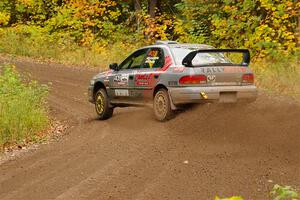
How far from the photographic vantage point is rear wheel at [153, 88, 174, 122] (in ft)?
35.1

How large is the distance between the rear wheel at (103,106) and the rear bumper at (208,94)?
2.59 metres

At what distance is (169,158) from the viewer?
328 inches

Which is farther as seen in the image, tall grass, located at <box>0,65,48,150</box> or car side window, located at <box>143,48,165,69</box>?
car side window, located at <box>143,48,165,69</box>

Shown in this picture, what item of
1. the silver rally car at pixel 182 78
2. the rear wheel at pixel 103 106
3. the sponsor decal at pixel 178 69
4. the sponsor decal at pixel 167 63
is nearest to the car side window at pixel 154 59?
the silver rally car at pixel 182 78

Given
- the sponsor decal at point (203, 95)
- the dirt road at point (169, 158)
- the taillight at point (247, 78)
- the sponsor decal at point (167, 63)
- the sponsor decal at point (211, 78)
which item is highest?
the sponsor decal at point (167, 63)

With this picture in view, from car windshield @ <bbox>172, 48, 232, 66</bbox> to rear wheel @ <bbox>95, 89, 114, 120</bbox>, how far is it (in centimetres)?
235

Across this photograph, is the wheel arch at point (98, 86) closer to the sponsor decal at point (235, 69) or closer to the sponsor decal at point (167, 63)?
the sponsor decal at point (167, 63)

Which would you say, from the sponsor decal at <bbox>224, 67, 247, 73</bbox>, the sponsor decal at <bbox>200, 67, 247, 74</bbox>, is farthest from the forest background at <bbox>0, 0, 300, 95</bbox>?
the sponsor decal at <bbox>200, 67, 247, 74</bbox>

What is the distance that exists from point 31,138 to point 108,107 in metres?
2.22

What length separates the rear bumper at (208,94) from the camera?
10.3m

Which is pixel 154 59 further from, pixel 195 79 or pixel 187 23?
pixel 187 23

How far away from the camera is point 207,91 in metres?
10.3

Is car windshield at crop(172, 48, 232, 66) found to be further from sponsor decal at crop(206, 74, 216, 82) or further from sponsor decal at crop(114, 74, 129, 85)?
sponsor decal at crop(114, 74, 129, 85)

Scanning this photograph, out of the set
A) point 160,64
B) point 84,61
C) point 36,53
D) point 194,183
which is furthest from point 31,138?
point 36,53
